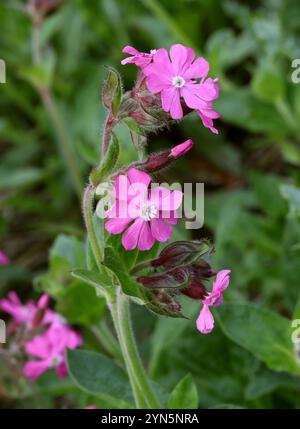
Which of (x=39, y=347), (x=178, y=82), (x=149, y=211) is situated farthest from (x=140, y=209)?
(x=39, y=347)

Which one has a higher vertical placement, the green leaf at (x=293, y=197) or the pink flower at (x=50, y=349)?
the green leaf at (x=293, y=197)

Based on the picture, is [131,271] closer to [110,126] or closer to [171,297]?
[171,297]

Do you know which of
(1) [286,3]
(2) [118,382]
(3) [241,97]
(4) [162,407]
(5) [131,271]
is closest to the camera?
(5) [131,271]

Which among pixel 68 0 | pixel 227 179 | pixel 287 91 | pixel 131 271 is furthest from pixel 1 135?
pixel 131 271

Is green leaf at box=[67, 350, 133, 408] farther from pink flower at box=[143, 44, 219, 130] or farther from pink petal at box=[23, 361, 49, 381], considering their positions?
pink flower at box=[143, 44, 219, 130]

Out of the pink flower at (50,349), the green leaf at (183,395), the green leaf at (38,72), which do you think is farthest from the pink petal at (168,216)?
the green leaf at (38,72)

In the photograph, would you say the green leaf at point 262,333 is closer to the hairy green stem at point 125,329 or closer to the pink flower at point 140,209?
the hairy green stem at point 125,329
